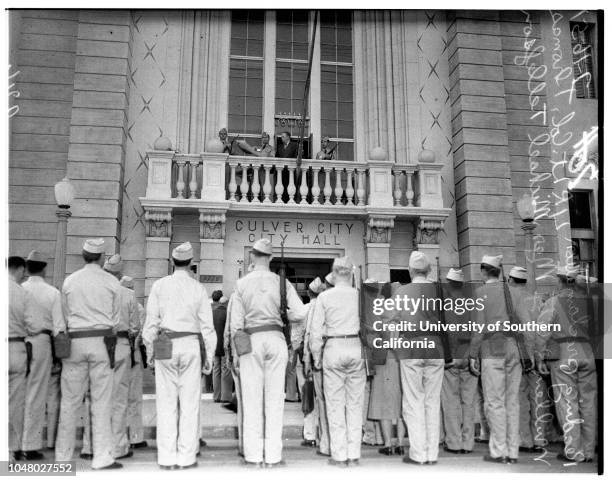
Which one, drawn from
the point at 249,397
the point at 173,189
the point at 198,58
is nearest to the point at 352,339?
the point at 249,397

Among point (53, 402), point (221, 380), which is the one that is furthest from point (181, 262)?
point (221, 380)

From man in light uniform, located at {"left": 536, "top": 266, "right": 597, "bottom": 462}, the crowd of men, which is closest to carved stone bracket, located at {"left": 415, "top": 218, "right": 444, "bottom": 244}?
the crowd of men

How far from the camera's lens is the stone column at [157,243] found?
10719 mm

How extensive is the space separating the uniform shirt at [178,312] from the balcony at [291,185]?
5.10 meters

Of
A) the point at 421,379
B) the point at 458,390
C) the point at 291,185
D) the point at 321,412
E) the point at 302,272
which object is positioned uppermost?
the point at 291,185

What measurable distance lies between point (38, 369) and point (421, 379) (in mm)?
3905

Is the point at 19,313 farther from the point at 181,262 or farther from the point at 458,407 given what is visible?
the point at 458,407

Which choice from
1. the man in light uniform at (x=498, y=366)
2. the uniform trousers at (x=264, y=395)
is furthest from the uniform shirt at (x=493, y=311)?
the uniform trousers at (x=264, y=395)

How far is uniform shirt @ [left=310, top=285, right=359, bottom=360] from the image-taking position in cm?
582

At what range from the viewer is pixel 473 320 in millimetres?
6285

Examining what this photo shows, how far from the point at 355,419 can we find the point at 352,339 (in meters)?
0.78

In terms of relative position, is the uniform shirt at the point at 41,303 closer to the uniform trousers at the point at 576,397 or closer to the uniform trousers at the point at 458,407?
the uniform trousers at the point at 458,407

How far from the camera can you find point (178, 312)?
5598mm

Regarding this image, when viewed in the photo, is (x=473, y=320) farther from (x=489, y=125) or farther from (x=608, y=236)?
(x=489, y=125)
